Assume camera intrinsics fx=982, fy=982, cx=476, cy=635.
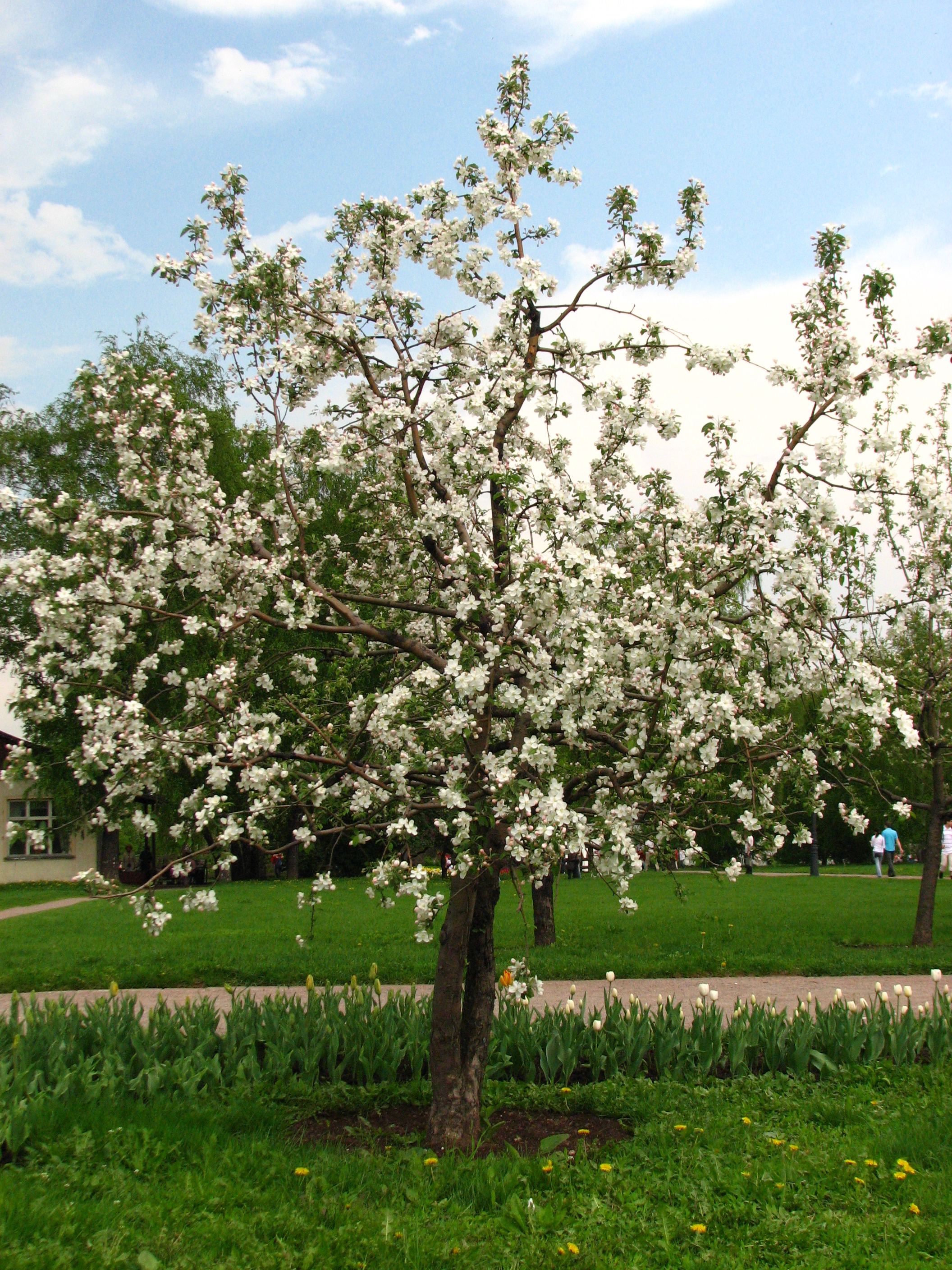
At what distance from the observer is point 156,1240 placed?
365 centimetres

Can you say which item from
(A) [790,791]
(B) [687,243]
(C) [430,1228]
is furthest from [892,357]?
(C) [430,1228]

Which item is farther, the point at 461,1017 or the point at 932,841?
the point at 932,841

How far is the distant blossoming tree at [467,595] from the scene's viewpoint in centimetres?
480

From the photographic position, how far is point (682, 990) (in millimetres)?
9148

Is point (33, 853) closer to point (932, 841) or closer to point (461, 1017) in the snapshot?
point (932, 841)

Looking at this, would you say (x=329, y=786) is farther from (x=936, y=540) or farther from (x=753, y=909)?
(x=753, y=909)

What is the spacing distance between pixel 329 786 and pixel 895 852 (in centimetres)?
2796

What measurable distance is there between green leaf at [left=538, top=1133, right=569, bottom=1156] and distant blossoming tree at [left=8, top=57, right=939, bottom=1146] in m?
0.39

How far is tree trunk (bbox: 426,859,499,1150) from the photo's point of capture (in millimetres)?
5016

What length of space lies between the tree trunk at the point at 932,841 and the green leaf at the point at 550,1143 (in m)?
8.20

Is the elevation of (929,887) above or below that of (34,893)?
above

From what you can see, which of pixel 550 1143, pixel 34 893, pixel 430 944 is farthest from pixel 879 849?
pixel 550 1143

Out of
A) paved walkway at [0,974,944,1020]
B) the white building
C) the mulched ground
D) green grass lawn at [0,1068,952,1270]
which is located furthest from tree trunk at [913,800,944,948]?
the white building

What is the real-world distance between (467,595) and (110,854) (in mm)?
23249
